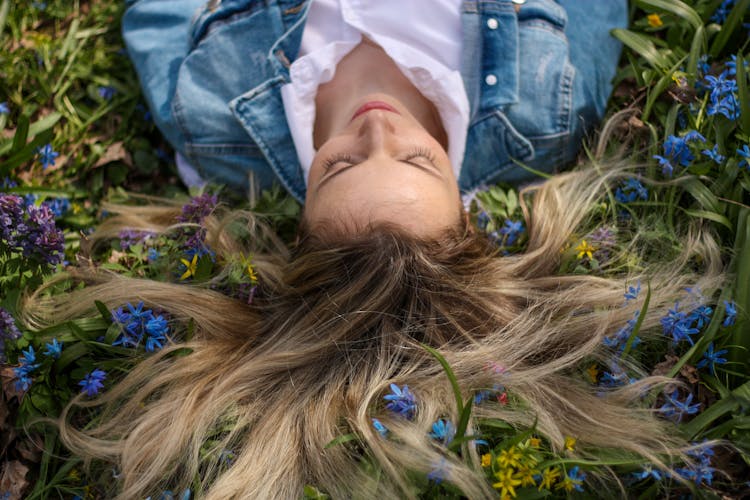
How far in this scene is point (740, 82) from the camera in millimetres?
2705

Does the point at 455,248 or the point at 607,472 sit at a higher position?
the point at 455,248

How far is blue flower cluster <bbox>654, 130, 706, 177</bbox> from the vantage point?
275 centimetres

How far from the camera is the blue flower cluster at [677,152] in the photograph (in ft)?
9.02

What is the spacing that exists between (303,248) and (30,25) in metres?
2.30

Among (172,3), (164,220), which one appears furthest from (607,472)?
(172,3)

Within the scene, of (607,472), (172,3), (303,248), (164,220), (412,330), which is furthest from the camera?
(172,3)

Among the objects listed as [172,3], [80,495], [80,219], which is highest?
[172,3]

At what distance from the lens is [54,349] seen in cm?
245

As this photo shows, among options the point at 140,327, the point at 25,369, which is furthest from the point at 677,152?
the point at 25,369

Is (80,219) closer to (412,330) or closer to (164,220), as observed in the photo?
(164,220)

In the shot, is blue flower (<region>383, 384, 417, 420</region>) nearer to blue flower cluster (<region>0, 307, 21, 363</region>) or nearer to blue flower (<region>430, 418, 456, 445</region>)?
blue flower (<region>430, 418, 456, 445</region>)

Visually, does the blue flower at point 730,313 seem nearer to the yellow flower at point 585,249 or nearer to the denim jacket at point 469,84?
the yellow flower at point 585,249

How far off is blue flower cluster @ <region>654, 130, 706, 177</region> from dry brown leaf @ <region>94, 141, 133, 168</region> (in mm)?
2664

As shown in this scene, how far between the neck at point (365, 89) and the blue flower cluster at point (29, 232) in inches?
48.7
